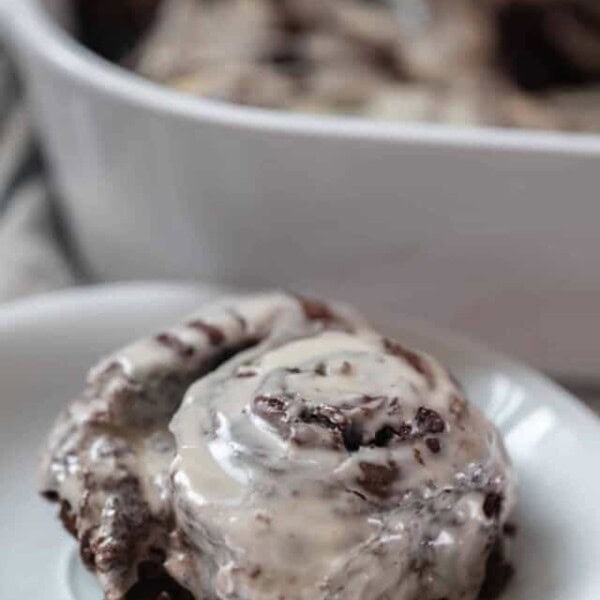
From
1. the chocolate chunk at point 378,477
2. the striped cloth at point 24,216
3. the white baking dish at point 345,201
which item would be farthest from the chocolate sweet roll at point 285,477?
the striped cloth at point 24,216

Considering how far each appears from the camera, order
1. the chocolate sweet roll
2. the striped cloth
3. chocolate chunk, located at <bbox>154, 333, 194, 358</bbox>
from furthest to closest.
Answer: the striped cloth
chocolate chunk, located at <bbox>154, 333, 194, 358</bbox>
the chocolate sweet roll

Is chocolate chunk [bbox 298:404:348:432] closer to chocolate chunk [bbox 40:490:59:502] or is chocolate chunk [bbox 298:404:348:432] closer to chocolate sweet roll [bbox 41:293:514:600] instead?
chocolate sweet roll [bbox 41:293:514:600]

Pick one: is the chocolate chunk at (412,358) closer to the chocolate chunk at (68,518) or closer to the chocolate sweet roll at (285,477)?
the chocolate sweet roll at (285,477)

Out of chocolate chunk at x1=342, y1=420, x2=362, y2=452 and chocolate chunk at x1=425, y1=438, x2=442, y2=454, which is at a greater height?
chocolate chunk at x1=342, y1=420, x2=362, y2=452

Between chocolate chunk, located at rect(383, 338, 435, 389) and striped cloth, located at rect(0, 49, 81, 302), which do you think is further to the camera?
striped cloth, located at rect(0, 49, 81, 302)

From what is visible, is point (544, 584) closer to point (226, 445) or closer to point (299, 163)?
point (226, 445)

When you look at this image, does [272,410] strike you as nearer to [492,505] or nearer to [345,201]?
[492,505]

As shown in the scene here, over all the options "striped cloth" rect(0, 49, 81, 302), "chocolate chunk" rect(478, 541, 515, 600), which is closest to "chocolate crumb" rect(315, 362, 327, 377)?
"chocolate chunk" rect(478, 541, 515, 600)

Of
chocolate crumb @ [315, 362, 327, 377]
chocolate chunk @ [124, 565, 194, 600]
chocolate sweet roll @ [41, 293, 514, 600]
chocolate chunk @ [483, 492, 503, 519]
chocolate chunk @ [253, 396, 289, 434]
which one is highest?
chocolate chunk @ [253, 396, 289, 434]

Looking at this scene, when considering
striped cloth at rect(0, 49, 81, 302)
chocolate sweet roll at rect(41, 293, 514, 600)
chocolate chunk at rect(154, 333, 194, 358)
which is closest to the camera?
chocolate sweet roll at rect(41, 293, 514, 600)
